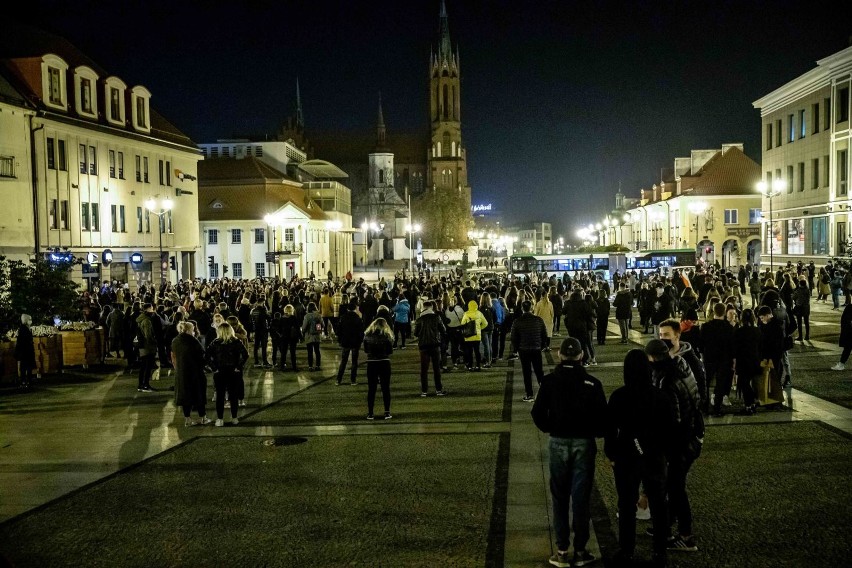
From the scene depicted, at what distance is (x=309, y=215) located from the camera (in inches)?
2936

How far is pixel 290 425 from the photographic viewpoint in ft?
41.7

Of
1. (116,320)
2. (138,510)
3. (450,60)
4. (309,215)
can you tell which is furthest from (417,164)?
(138,510)

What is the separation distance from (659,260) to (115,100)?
3413cm

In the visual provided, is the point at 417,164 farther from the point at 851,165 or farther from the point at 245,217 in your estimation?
the point at 851,165

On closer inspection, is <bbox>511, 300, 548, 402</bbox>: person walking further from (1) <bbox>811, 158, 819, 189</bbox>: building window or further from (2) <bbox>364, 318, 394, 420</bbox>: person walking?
(1) <bbox>811, 158, 819, 189</bbox>: building window

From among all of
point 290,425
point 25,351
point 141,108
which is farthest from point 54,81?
point 290,425

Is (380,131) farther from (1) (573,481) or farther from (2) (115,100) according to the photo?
(1) (573,481)

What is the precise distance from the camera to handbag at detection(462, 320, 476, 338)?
682 inches

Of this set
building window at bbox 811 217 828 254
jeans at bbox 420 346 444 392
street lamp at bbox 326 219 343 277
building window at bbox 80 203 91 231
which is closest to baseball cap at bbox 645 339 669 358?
jeans at bbox 420 346 444 392

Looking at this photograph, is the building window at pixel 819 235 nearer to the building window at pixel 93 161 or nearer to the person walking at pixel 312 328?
the person walking at pixel 312 328

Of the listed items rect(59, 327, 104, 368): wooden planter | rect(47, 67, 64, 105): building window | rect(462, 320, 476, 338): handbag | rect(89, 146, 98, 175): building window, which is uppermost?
rect(47, 67, 64, 105): building window

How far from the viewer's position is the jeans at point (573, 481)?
6.31 meters

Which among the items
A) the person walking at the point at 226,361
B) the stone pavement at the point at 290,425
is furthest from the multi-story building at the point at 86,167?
the person walking at the point at 226,361

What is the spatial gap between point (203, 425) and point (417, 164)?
133m
